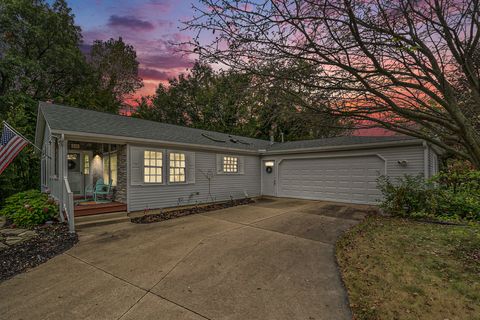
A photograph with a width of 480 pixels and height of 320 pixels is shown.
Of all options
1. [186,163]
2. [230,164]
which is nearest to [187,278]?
[186,163]

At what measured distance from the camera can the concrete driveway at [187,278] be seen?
109 inches

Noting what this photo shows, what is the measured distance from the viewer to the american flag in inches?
237

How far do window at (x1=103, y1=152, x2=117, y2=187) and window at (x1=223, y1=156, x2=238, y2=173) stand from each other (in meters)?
4.61

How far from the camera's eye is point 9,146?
6.12 m

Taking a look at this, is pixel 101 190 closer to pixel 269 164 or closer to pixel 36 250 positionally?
pixel 36 250

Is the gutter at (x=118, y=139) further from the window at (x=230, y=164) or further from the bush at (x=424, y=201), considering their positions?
the bush at (x=424, y=201)

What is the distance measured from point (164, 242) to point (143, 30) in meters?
5.19

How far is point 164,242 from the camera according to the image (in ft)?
17.3

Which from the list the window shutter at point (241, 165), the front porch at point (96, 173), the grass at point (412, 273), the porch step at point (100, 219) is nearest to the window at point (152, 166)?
the front porch at point (96, 173)

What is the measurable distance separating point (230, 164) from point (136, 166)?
Result: 469 centimetres

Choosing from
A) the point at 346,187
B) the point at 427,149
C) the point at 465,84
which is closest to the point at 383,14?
the point at 465,84

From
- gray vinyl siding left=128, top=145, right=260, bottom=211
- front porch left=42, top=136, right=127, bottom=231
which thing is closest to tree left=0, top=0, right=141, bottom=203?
front porch left=42, top=136, right=127, bottom=231

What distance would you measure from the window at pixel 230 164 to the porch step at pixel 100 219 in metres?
4.90

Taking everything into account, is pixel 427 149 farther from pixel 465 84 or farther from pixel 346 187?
pixel 465 84
